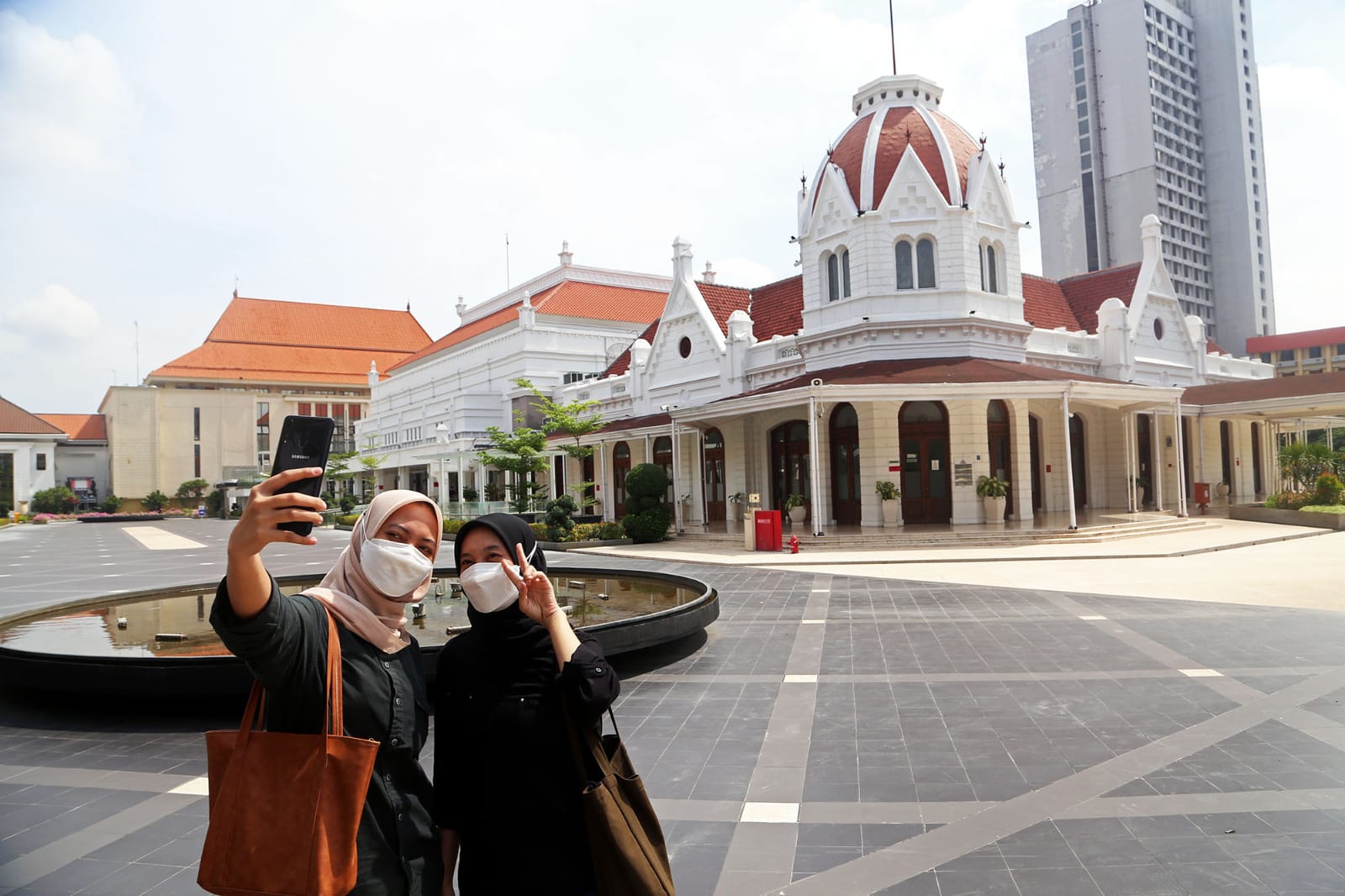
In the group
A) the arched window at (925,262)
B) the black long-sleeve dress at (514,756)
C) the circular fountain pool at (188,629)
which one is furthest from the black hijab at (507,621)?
the arched window at (925,262)

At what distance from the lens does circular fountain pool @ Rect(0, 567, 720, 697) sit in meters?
6.59

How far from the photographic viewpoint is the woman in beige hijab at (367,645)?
1.94 meters

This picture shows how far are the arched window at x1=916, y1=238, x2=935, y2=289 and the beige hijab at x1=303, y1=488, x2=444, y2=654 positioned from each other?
23473 mm

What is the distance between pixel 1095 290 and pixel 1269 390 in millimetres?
7052

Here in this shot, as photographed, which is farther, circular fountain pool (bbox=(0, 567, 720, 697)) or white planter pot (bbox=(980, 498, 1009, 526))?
white planter pot (bbox=(980, 498, 1009, 526))

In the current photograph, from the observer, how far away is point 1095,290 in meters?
31.7

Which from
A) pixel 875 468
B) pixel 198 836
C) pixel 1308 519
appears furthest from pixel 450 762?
pixel 1308 519

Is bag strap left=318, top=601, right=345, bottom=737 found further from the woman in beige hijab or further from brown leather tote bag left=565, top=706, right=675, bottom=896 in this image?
brown leather tote bag left=565, top=706, right=675, bottom=896

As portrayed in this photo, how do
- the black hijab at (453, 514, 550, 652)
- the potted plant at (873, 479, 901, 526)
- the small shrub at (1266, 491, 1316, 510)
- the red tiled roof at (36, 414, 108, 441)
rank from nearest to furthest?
the black hijab at (453, 514, 550, 652) < the potted plant at (873, 479, 901, 526) < the small shrub at (1266, 491, 1316, 510) < the red tiled roof at (36, 414, 108, 441)

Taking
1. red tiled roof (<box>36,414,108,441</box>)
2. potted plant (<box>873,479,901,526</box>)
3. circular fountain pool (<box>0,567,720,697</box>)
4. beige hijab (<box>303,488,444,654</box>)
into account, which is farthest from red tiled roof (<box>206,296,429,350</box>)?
beige hijab (<box>303,488,444,654</box>)

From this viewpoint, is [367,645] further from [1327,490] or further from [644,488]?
[1327,490]

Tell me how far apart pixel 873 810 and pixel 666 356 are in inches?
1054

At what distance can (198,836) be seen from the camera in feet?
14.6

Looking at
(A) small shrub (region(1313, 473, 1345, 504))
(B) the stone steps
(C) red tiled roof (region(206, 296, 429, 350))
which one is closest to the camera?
(B) the stone steps
